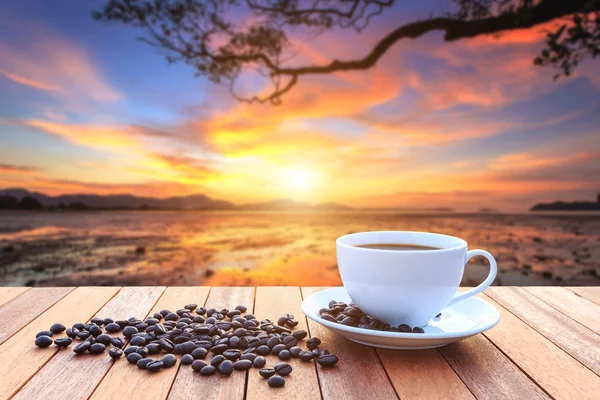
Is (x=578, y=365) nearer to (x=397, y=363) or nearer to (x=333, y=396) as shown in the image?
(x=397, y=363)

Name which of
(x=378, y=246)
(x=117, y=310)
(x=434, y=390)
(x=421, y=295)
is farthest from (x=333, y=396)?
(x=117, y=310)

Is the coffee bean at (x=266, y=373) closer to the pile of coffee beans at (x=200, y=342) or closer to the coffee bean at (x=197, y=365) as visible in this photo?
the pile of coffee beans at (x=200, y=342)

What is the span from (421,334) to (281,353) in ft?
0.89

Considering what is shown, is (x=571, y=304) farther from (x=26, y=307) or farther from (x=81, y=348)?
(x=26, y=307)

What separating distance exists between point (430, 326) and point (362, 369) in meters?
0.23

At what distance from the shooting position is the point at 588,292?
A: 162 centimetres

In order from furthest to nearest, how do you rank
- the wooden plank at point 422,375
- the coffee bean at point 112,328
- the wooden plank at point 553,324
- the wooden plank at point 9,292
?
the wooden plank at point 9,292, the coffee bean at point 112,328, the wooden plank at point 553,324, the wooden plank at point 422,375

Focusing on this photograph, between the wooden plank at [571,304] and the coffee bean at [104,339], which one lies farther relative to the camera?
the wooden plank at [571,304]

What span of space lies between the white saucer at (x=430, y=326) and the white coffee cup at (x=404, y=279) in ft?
0.20

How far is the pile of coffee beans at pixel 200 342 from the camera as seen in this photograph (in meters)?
0.95

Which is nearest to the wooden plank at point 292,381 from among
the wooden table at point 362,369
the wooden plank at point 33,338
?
the wooden table at point 362,369

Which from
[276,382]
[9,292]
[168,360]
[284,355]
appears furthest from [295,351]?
[9,292]

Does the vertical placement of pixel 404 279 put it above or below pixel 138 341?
above

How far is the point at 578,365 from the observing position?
0.98m
